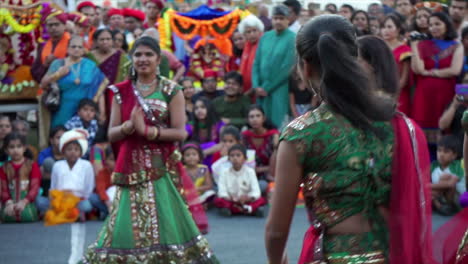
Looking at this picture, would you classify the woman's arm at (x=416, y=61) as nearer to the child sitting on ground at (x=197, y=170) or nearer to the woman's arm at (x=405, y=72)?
the woman's arm at (x=405, y=72)

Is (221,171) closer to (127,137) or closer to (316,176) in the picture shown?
(127,137)

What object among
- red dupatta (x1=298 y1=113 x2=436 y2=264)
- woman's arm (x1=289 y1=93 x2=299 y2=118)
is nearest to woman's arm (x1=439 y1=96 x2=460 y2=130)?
woman's arm (x1=289 y1=93 x2=299 y2=118)

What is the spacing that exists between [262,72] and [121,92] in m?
4.75

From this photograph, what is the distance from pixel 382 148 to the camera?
2.50 meters

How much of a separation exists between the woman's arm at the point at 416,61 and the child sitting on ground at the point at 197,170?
252 centimetres

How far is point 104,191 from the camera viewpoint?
822 cm

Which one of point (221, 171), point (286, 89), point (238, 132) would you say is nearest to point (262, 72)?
point (286, 89)

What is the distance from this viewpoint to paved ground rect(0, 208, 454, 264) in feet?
20.7

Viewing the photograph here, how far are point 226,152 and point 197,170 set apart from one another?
45 cm

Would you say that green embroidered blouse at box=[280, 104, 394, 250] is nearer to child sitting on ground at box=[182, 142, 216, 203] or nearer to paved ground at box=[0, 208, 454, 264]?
paved ground at box=[0, 208, 454, 264]

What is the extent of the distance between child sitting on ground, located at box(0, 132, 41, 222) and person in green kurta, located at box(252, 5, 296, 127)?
2875 millimetres

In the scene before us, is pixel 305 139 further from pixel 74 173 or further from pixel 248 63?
pixel 248 63

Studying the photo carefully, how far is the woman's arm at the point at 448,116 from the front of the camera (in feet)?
27.4

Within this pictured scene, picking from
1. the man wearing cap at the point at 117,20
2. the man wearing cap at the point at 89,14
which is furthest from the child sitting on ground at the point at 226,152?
the man wearing cap at the point at 117,20
